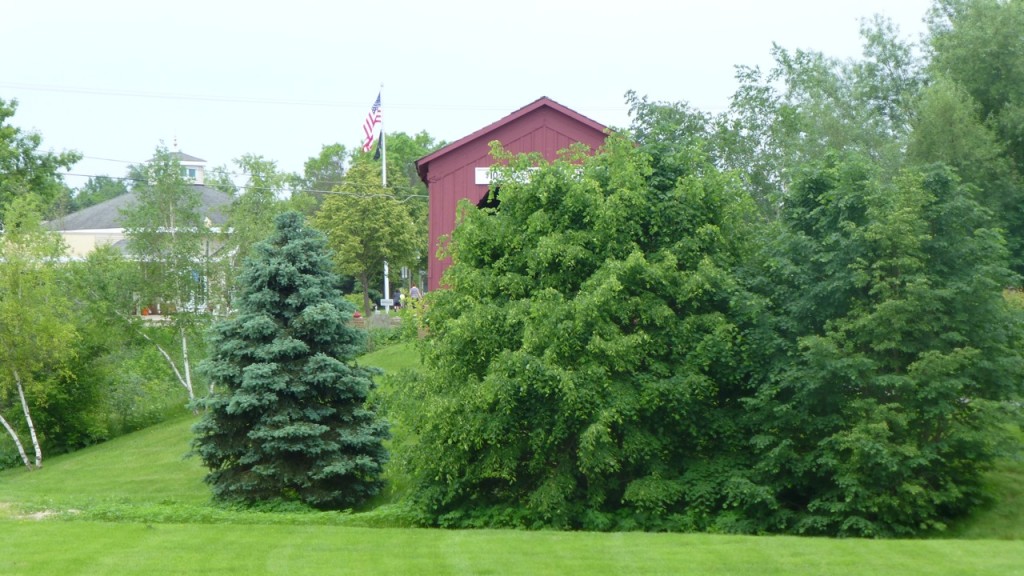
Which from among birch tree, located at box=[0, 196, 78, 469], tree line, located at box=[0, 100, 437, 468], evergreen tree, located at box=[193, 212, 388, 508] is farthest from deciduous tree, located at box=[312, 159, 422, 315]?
evergreen tree, located at box=[193, 212, 388, 508]

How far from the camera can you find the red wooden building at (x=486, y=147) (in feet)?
87.6

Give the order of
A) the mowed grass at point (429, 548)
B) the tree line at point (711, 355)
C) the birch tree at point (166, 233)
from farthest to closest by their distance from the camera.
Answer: the birch tree at point (166, 233)
the tree line at point (711, 355)
the mowed grass at point (429, 548)

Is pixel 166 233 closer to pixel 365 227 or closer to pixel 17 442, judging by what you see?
pixel 17 442

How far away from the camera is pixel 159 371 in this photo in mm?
40500

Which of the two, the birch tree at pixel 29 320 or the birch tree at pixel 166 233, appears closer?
the birch tree at pixel 29 320

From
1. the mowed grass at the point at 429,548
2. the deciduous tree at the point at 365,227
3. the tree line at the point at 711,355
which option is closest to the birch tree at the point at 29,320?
the mowed grass at the point at 429,548

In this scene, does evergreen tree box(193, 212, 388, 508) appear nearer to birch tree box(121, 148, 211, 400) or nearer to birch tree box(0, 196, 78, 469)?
birch tree box(0, 196, 78, 469)

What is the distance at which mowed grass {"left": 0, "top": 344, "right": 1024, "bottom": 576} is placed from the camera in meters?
12.3

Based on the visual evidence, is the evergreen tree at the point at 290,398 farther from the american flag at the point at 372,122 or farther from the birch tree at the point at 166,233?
the american flag at the point at 372,122

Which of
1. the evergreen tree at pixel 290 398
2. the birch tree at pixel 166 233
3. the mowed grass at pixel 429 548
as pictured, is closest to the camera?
the mowed grass at pixel 429 548

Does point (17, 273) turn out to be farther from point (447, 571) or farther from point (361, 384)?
point (447, 571)

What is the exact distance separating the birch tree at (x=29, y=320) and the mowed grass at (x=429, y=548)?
40.6 feet

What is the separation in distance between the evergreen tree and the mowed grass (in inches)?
62.1

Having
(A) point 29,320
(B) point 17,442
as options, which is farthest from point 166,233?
(B) point 17,442
